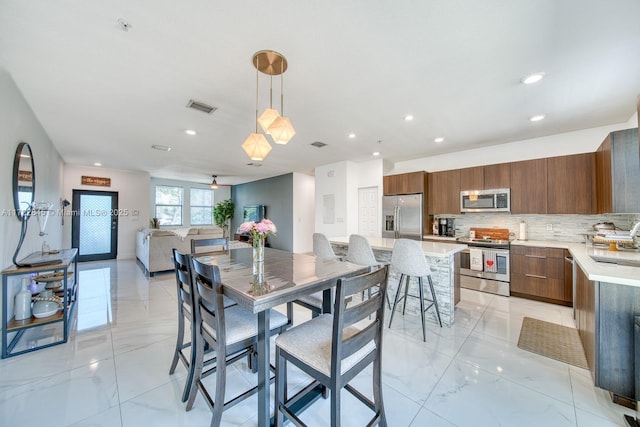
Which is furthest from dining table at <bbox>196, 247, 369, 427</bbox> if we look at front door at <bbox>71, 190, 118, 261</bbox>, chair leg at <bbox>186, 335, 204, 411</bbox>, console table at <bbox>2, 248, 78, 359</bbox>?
front door at <bbox>71, 190, 118, 261</bbox>

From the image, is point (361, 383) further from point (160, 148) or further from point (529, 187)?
point (160, 148)

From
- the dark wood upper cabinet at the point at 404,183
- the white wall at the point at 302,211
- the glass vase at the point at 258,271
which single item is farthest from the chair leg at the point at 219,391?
the white wall at the point at 302,211

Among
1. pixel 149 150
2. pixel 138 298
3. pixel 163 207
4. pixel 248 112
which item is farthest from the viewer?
pixel 163 207

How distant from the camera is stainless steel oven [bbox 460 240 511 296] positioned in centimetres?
373

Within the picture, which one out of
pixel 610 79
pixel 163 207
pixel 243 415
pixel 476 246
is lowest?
pixel 243 415

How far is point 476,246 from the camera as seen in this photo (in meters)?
3.98

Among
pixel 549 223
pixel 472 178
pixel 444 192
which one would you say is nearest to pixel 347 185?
pixel 444 192

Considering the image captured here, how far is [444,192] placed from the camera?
187 inches

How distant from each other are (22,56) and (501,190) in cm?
609

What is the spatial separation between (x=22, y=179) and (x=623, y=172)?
677 centimetres

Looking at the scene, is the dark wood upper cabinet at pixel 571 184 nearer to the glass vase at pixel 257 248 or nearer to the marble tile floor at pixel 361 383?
the marble tile floor at pixel 361 383

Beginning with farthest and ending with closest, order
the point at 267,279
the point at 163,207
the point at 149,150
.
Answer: the point at 163,207 → the point at 149,150 → the point at 267,279

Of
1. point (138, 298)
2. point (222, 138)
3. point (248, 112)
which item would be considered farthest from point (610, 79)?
point (138, 298)

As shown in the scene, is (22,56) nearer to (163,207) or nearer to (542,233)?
(542,233)
